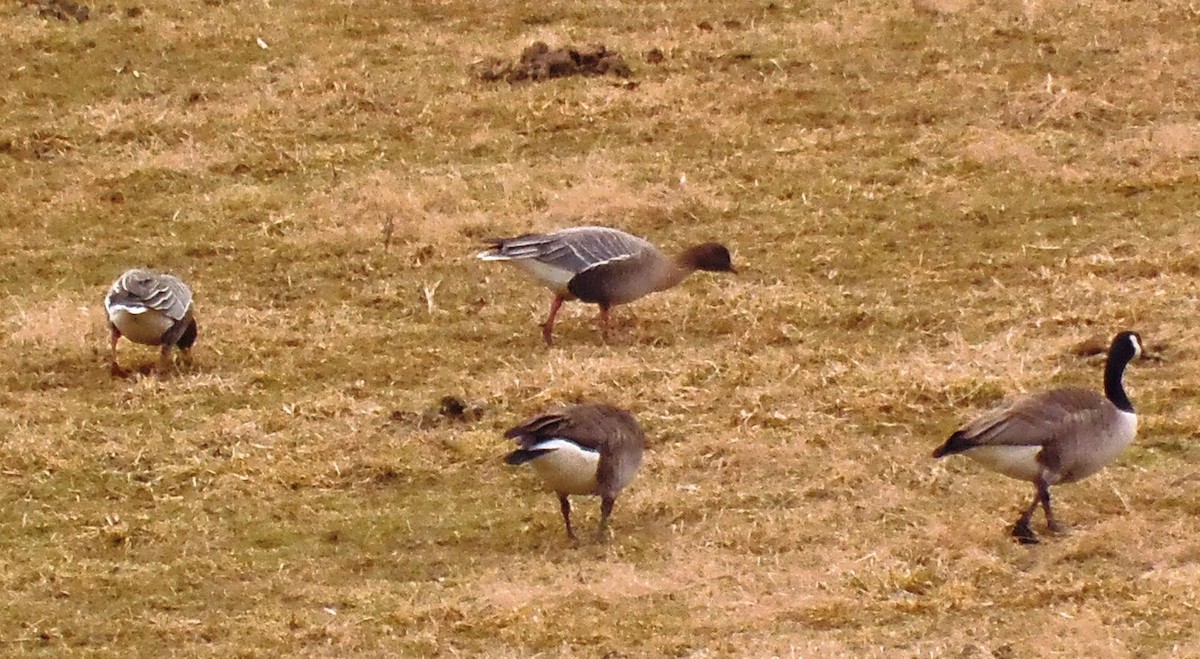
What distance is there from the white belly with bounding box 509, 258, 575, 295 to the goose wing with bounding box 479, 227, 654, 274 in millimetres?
23

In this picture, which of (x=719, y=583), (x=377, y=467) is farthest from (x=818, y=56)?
(x=719, y=583)

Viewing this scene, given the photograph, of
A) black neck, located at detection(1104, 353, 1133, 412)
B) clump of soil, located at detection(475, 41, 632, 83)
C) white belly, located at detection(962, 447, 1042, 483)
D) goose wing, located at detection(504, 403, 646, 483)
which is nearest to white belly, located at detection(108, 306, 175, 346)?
goose wing, located at detection(504, 403, 646, 483)

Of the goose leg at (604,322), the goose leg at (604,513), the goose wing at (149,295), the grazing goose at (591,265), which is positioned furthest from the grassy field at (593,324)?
the goose wing at (149,295)

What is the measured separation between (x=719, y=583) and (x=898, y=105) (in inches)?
343

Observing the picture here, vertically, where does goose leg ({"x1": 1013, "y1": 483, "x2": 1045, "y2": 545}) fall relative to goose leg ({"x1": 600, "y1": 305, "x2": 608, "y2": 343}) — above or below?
above

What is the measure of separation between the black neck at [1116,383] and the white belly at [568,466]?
8.11 ft

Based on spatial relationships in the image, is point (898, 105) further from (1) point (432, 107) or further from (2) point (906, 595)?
(2) point (906, 595)

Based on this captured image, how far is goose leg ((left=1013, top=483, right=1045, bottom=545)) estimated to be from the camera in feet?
27.5

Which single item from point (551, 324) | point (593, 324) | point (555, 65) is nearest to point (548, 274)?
point (551, 324)

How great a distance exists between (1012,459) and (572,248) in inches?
156

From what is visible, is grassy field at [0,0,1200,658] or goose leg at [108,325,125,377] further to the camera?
goose leg at [108,325,125,377]

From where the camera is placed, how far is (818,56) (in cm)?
1717

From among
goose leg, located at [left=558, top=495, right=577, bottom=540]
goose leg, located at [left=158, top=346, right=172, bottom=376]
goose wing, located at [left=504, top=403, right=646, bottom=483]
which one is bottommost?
goose leg, located at [left=158, top=346, right=172, bottom=376]

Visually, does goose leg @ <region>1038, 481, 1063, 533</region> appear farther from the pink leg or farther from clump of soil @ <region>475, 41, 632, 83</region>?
clump of soil @ <region>475, 41, 632, 83</region>
